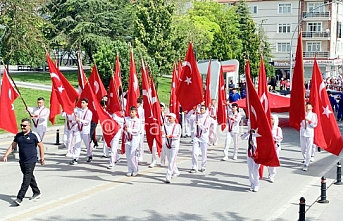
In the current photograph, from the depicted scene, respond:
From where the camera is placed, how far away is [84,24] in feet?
151

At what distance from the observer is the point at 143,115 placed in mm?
16281

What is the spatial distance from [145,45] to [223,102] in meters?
24.8

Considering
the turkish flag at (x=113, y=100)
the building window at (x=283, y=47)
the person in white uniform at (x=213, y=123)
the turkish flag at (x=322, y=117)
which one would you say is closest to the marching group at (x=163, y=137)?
the turkish flag at (x=322, y=117)

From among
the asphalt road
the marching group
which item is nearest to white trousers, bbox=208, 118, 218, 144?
the marching group

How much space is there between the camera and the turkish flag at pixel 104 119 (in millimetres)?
15273

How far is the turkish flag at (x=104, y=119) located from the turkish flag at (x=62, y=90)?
0.72 meters

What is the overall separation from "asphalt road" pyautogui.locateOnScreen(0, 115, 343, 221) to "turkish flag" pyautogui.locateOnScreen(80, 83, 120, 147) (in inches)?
37.0

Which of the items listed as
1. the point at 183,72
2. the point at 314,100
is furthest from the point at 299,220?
the point at 183,72

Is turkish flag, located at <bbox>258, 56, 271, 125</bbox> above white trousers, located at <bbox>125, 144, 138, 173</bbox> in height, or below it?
above

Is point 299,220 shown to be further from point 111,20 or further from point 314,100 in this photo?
point 111,20

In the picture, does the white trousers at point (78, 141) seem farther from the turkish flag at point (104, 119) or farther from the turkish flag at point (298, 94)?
the turkish flag at point (298, 94)

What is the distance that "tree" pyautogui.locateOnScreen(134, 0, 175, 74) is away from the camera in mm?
44062

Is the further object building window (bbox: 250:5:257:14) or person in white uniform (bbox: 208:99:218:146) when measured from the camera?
building window (bbox: 250:5:257:14)

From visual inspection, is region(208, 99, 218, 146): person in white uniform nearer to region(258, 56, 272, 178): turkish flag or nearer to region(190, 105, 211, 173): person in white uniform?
region(190, 105, 211, 173): person in white uniform
